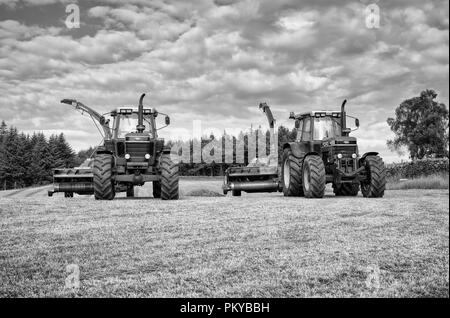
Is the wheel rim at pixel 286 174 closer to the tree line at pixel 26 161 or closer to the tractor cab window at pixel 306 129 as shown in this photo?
the tractor cab window at pixel 306 129

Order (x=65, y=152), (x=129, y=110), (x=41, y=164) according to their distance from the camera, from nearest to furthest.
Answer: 1. (x=129, y=110)
2. (x=41, y=164)
3. (x=65, y=152)

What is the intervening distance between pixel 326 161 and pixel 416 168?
1268cm

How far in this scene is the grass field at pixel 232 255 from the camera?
404cm

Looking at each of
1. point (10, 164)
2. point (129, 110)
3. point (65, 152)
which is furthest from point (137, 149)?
point (65, 152)

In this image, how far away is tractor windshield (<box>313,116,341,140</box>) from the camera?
17.1 meters

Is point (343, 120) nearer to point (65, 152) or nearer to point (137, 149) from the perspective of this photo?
point (137, 149)

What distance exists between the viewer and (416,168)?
2703 centimetres

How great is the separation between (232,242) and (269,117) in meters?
18.1

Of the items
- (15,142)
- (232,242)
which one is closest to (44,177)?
(15,142)

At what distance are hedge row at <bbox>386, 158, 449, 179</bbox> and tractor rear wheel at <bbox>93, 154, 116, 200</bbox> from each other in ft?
46.3

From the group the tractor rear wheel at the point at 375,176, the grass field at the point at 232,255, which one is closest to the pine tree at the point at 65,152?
the tractor rear wheel at the point at 375,176

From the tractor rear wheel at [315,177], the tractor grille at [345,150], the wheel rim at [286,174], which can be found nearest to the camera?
the tractor rear wheel at [315,177]

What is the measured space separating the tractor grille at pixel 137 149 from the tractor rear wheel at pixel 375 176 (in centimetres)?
717
